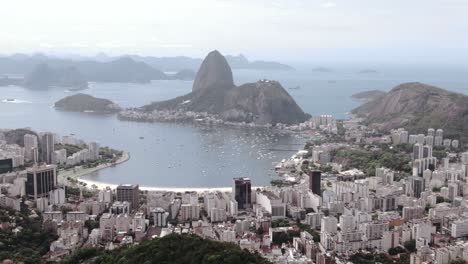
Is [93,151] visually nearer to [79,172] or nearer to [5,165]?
[79,172]

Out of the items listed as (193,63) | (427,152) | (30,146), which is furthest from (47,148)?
(193,63)

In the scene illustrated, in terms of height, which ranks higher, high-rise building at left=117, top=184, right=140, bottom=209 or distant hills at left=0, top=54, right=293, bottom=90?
distant hills at left=0, top=54, right=293, bottom=90

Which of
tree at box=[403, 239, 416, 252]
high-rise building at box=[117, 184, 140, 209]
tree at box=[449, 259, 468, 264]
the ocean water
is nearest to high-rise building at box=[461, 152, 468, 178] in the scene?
the ocean water

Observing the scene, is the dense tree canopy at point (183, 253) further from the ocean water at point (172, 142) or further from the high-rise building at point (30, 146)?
the high-rise building at point (30, 146)

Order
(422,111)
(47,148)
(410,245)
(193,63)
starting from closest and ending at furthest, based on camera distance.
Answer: (410,245) → (47,148) → (422,111) → (193,63)

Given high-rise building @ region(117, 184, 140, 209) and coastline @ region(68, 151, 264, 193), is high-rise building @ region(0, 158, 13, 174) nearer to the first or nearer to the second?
coastline @ region(68, 151, 264, 193)
